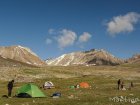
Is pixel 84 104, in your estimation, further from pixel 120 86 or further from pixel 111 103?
pixel 120 86

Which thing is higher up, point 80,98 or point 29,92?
point 29,92

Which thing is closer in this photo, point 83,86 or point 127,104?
point 127,104

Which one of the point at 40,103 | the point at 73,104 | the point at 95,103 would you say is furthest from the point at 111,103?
the point at 40,103

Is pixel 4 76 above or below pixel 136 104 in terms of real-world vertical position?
above

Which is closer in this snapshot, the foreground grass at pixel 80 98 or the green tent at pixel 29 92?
the foreground grass at pixel 80 98

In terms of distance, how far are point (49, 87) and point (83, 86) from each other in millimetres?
8193

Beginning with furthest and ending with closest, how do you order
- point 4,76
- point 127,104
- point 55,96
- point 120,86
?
1. point 4,76
2. point 120,86
3. point 55,96
4. point 127,104

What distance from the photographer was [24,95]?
58.4 m

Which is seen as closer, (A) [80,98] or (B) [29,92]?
(A) [80,98]

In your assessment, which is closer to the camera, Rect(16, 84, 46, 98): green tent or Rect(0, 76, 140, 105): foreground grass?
Rect(0, 76, 140, 105): foreground grass

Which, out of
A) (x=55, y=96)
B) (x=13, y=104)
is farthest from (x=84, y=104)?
(x=55, y=96)

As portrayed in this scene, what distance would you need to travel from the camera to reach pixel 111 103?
151ft

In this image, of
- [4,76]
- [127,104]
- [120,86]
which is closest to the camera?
[127,104]

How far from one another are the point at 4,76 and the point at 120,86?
66724 mm
